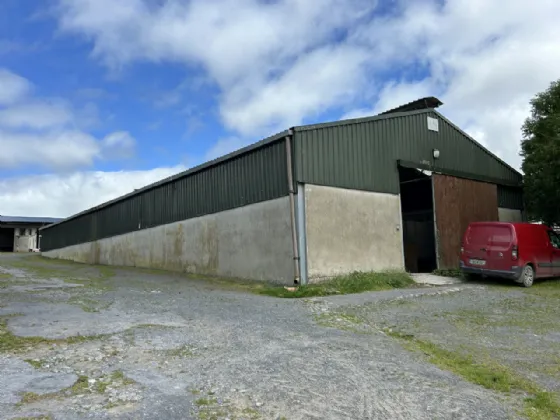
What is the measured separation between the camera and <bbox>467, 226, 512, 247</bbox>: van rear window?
525 inches

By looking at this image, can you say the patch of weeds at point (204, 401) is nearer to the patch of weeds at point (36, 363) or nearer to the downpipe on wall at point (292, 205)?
the patch of weeds at point (36, 363)

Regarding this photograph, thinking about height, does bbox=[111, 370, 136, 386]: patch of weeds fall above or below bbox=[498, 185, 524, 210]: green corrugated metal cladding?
below

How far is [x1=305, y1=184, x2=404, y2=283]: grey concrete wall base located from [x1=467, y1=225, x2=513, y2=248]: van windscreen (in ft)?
7.77

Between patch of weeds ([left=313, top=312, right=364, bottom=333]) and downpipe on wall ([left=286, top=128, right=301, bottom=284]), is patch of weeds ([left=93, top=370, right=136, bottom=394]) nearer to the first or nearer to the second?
patch of weeds ([left=313, top=312, right=364, bottom=333])

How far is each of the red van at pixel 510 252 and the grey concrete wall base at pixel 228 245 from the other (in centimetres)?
577

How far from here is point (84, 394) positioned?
4.02 meters

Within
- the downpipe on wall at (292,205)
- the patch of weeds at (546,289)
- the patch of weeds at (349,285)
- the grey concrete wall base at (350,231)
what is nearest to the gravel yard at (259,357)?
the patch of weeds at (349,285)

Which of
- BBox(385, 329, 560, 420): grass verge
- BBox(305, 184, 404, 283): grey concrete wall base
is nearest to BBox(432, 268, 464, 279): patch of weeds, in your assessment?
BBox(305, 184, 404, 283): grey concrete wall base

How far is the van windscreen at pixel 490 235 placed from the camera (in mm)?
13336

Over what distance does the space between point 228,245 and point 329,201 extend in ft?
13.9

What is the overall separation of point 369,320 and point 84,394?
5.18m

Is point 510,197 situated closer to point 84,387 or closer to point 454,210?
point 454,210

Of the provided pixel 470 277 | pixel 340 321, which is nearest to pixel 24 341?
pixel 340 321

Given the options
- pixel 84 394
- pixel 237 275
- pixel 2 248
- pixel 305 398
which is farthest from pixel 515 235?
pixel 2 248
